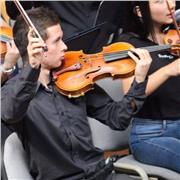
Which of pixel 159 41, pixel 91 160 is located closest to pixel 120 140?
pixel 91 160

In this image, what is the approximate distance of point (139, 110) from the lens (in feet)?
5.27

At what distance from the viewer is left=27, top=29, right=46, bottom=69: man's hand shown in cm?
129

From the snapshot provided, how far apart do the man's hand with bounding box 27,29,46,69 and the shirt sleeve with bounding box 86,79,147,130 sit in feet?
1.05

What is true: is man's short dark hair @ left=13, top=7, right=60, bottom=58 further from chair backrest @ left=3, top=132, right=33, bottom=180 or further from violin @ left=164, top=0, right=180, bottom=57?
violin @ left=164, top=0, right=180, bottom=57

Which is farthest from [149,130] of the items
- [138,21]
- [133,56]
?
[138,21]

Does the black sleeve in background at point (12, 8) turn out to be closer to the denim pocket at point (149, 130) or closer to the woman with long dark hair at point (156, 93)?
the woman with long dark hair at point (156, 93)

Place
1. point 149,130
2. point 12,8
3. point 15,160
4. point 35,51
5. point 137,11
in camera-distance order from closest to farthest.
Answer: point 35,51
point 15,160
point 149,130
point 137,11
point 12,8

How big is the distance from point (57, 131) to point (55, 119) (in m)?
0.04

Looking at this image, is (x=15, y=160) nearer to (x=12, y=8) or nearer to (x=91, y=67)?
(x=91, y=67)

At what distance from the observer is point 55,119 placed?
147 centimetres

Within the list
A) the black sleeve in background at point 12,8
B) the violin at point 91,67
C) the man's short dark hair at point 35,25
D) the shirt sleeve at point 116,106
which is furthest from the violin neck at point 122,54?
the black sleeve in background at point 12,8

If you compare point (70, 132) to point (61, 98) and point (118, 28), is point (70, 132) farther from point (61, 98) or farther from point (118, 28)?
point (118, 28)

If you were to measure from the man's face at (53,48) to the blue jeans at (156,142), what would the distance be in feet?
1.22

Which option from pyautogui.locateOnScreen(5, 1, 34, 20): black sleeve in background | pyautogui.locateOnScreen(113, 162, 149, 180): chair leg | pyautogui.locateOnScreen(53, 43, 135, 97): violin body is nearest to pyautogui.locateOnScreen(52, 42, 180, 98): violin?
pyautogui.locateOnScreen(53, 43, 135, 97): violin body
